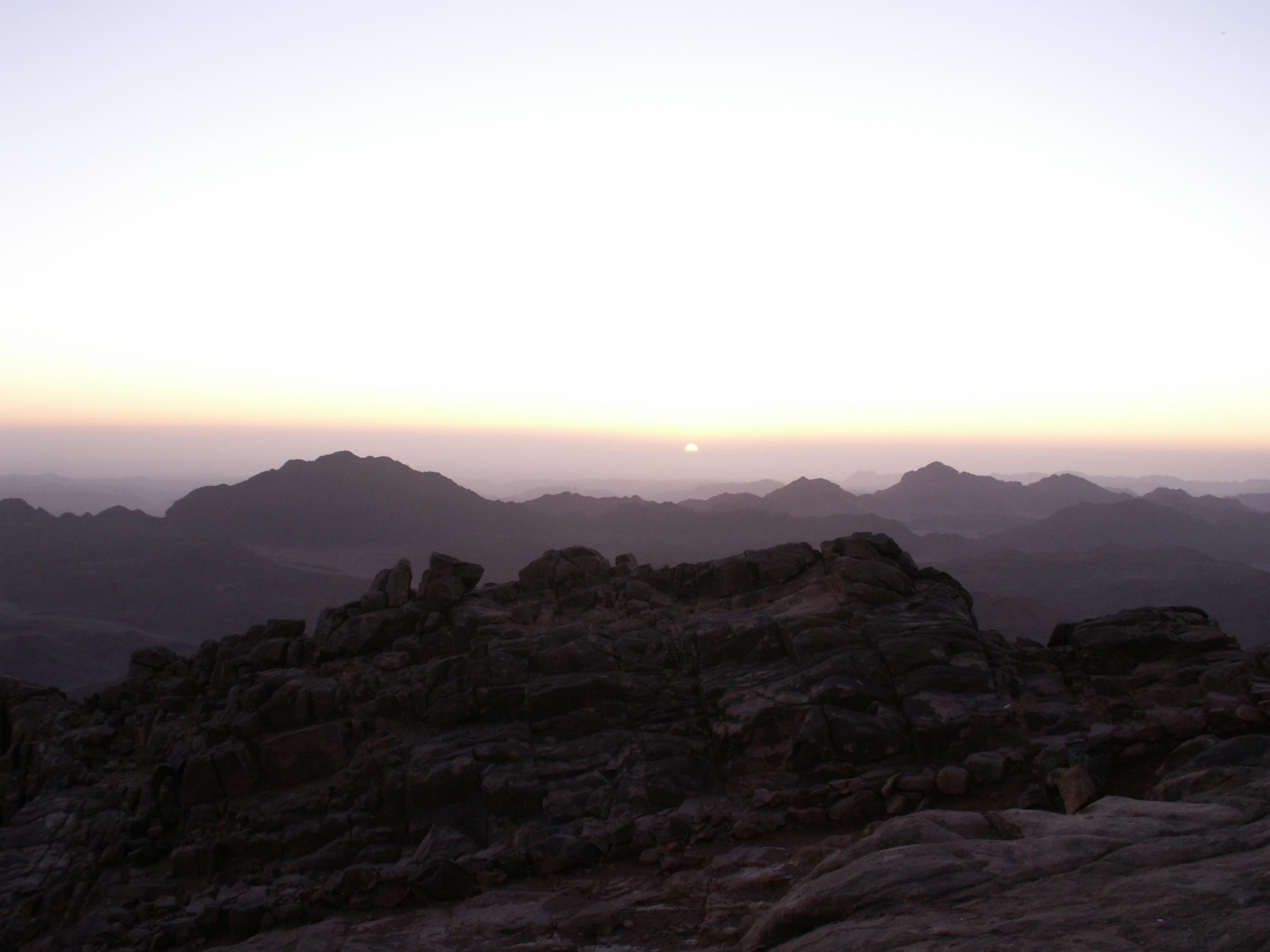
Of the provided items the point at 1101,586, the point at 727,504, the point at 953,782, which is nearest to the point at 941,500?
the point at 727,504

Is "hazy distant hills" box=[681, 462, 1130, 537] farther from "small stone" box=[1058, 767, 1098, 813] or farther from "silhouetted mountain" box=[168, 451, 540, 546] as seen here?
"small stone" box=[1058, 767, 1098, 813]

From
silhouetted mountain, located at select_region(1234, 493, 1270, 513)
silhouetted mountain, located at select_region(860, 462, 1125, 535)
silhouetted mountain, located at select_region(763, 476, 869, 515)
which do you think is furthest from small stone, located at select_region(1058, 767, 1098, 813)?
silhouetted mountain, located at select_region(1234, 493, 1270, 513)

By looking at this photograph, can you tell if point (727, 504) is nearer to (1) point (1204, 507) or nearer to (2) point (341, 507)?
(2) point (341, 507)

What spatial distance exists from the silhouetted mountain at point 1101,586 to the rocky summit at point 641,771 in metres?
38.9

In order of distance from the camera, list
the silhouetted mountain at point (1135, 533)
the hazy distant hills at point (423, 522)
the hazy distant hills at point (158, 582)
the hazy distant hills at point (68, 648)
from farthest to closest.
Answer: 1. the silhouetted mountain at point (1135, 533)
2. the hazy distant hills at point (423, 522)
3. the hazy distant hills at point (158, 582)
4. the hazy distant hills at point (68, 648)

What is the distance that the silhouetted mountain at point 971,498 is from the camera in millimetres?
134375

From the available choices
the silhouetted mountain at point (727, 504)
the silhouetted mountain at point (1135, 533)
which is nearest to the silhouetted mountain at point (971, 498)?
the silhouetted mountain at point (1135, 533)

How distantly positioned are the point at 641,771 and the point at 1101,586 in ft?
220

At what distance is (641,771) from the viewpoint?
1673 cm

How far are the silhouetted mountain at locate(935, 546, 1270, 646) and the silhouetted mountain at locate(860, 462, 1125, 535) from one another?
1931 inches

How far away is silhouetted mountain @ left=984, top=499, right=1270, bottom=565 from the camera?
101 m

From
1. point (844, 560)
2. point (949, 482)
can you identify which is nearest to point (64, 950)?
point (844, 560)

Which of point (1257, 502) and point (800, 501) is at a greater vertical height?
point (800, 501)

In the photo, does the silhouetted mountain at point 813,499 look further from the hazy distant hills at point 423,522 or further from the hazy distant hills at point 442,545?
the hazy distant hills at point 423,522
